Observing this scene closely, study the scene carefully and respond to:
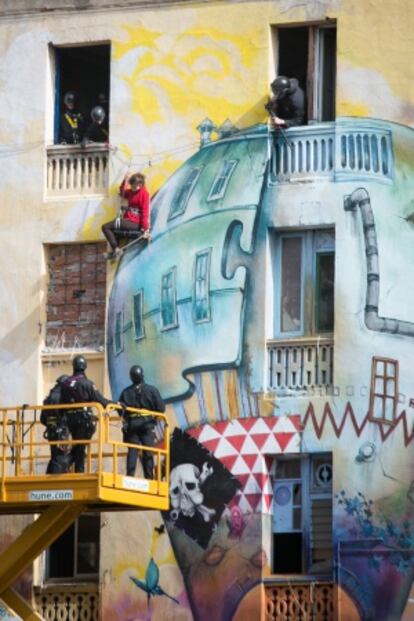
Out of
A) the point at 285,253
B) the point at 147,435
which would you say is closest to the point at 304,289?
the point at 285,253

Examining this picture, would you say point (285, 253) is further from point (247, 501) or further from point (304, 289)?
point (247, 501)

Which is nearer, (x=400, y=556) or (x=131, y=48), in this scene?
(x=400, y=556)

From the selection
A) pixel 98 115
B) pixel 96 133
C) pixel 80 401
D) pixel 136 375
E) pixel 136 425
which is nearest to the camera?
pixel 80 401

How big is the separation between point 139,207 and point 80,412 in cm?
522

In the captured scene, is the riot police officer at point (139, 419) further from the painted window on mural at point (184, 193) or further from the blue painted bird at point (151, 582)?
the painted window on mural at point (184, 193)

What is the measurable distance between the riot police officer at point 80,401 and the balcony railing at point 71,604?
12.5ft

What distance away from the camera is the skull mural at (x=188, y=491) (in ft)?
168

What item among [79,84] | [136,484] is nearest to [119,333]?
[136,484]

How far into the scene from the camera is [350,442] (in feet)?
165

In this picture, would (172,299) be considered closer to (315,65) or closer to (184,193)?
(184,193)

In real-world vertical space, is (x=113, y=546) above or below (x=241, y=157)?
below

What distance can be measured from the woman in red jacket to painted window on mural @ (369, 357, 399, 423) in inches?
198

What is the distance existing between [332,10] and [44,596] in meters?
11.4

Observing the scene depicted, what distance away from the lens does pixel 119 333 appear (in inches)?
2062
